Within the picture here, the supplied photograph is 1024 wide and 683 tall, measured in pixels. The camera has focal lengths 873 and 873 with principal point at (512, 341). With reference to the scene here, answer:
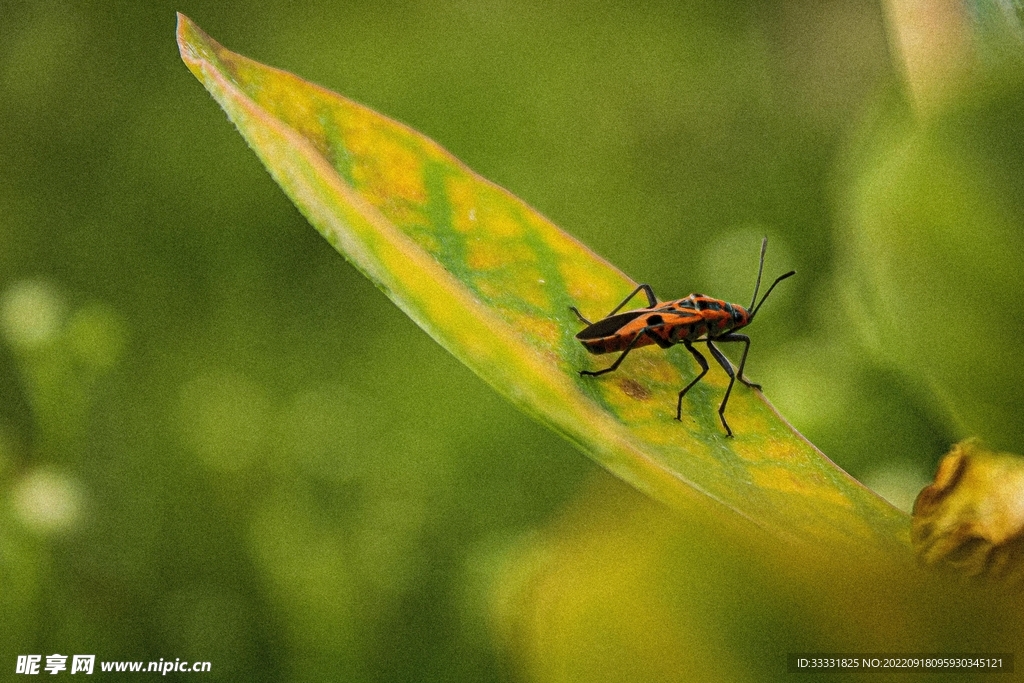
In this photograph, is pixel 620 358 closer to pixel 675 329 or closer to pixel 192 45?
pixel 675 329

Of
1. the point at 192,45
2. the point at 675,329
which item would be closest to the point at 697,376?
the point at 675,329

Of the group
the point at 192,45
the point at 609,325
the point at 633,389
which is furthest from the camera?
the point at 609,325

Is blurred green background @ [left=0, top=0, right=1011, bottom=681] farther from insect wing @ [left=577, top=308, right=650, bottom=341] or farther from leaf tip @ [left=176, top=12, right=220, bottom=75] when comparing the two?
leaf tip @ [left=176, top=12, right=220, bottom=75]

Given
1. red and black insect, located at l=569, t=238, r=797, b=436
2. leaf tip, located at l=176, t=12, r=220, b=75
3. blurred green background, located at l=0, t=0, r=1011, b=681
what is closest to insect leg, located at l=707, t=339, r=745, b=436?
red and black insect, located at l=569, t=238, r=797, b=436

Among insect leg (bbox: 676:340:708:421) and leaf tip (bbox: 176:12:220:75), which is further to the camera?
insect leg (bbox: 676:340:708:421)

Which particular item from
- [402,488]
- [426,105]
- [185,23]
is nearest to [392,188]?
[185,23]

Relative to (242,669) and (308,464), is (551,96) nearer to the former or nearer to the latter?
(308,464)
